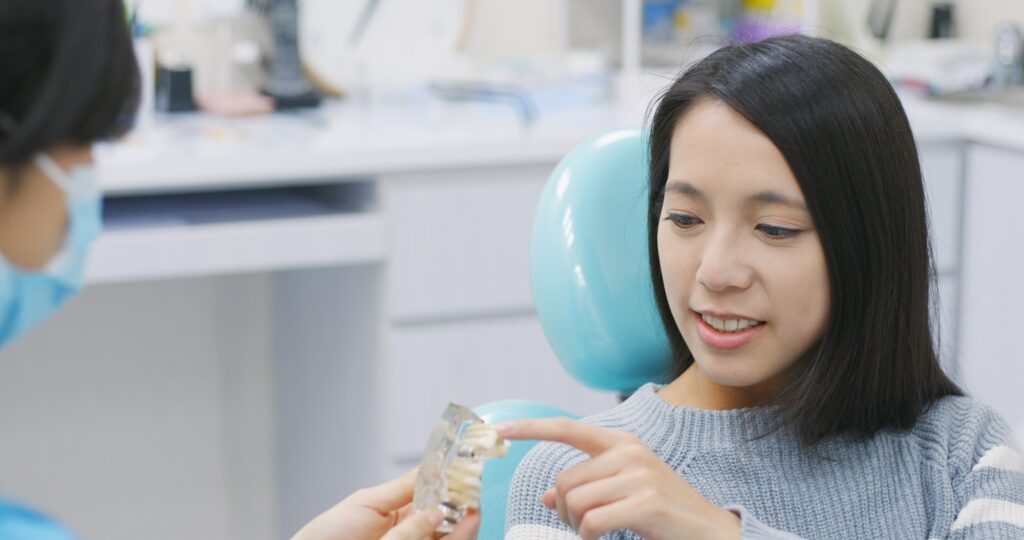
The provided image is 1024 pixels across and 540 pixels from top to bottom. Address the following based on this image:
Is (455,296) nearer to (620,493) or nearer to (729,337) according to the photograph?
(729,337)

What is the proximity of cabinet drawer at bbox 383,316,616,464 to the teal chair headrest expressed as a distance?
858 mm

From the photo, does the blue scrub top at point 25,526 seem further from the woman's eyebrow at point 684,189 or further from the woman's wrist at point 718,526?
the woman's eyebrow at point 684,189

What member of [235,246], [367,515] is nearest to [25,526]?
[367,515]

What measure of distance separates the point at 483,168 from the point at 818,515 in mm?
1157

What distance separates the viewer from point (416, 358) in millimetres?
2168

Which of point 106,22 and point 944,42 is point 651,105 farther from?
point 944,42

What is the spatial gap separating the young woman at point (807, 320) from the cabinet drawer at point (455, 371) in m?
1.04

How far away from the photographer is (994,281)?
2.31m

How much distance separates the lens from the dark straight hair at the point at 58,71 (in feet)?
2.37

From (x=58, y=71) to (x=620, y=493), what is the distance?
427 millimetres

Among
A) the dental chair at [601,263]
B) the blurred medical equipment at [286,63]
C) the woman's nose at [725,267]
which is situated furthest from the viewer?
the blurred medical equipment at [286,63]

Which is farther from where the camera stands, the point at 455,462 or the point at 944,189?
the point at 944,189

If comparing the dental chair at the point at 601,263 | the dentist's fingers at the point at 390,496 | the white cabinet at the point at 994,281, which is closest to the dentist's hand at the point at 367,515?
the dentist's fingers at the point at 390,496

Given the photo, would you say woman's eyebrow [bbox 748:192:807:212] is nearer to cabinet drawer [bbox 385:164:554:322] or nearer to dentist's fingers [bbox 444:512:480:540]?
dentist's fingers [bbox 444:512:480:540]
